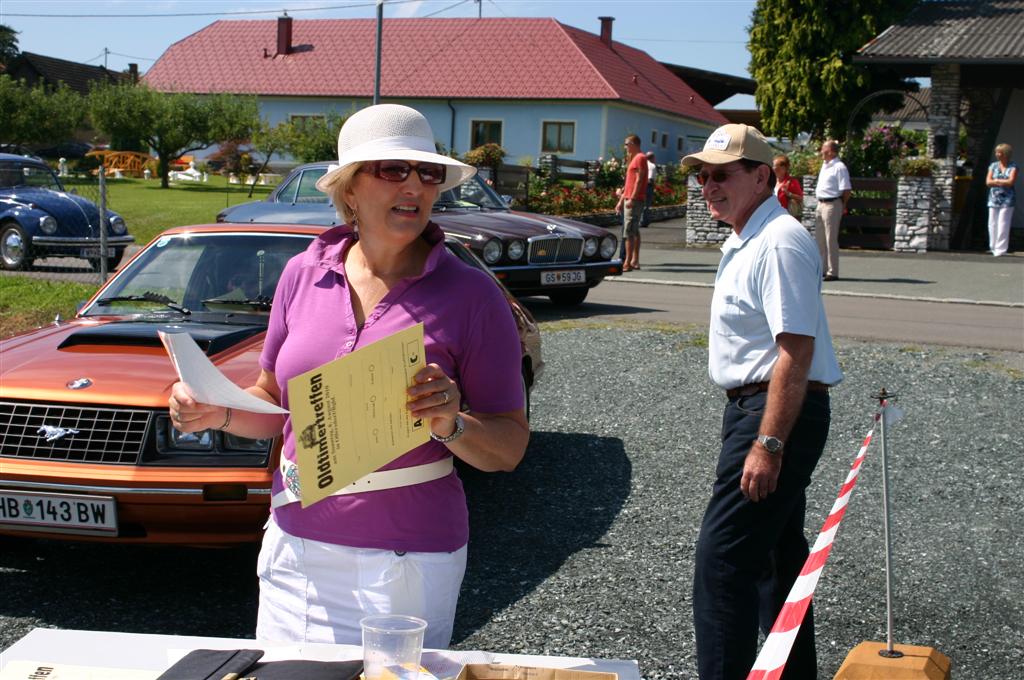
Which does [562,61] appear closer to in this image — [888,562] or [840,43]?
[840,43]

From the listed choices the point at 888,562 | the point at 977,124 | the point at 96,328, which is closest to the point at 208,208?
the point at 977,124

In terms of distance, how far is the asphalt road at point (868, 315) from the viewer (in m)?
12.4

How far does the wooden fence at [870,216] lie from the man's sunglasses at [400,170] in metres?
22.1

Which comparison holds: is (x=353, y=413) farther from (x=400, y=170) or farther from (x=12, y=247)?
(x=12, y=247)

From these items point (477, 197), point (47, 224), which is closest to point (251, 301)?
point (477, 197)

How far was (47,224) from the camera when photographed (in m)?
18.2

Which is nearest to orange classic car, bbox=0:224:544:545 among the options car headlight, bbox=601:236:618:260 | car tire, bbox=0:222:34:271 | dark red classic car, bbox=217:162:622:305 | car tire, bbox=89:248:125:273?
dark red classic car, bbox=217:162:622:305

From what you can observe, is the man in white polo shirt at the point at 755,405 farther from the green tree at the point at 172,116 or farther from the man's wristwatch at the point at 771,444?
the green tree at the point at 172,116

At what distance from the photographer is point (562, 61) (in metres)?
52.7

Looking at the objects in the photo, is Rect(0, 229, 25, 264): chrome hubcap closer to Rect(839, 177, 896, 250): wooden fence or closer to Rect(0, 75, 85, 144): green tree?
Rect(839, 177, 896, 250): wooden fence

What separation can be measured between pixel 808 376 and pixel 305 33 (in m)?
59.7

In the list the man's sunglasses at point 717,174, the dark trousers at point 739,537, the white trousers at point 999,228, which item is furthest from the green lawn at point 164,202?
the dark trousers at point 739,537

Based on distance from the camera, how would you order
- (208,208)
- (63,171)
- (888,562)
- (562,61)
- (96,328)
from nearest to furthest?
1. (888,562)
2. (96,328)
3. (208,208)
4. (63,171)
5. (562,61)

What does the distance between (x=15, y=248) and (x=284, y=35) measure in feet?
140
